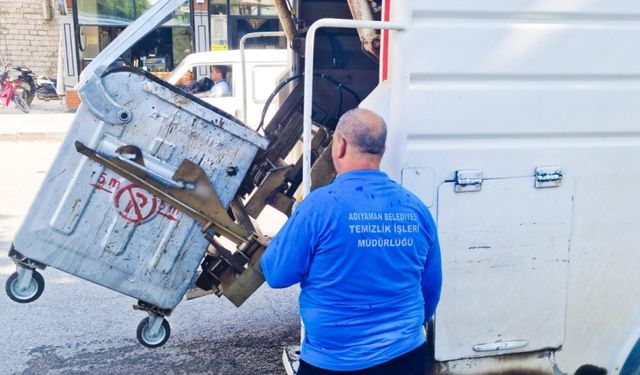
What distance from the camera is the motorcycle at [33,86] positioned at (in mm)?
15642

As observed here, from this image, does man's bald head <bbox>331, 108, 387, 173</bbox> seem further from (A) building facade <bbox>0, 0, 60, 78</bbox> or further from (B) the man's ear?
(A) building facade <bbox>0, 0, 60, 78</bbox>

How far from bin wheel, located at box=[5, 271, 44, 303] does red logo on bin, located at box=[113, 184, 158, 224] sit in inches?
18.3

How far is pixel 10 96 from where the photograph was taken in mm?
15281

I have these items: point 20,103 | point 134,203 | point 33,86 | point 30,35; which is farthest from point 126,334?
point 30,35

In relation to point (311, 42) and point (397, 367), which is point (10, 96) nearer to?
point (311, 42)

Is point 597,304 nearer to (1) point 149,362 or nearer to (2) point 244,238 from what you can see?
(2) point 244,238

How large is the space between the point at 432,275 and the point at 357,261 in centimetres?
36

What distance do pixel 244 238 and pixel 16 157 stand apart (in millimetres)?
9052

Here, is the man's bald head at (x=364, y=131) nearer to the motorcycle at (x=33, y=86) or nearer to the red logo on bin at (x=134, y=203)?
the red logo on bin at (x=134, y=203)

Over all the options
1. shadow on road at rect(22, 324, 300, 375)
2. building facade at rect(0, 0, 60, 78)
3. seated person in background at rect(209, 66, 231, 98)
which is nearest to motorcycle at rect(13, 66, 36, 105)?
building facade at rect(0, 0, 60, 78)

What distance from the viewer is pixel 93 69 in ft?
7.86

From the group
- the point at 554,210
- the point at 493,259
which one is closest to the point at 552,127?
the point at 554,210

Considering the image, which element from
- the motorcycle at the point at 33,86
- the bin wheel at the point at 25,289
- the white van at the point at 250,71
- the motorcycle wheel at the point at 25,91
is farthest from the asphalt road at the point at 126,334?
the motorcycle at the point at 33,86

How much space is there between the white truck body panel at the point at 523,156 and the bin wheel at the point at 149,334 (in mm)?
1145
